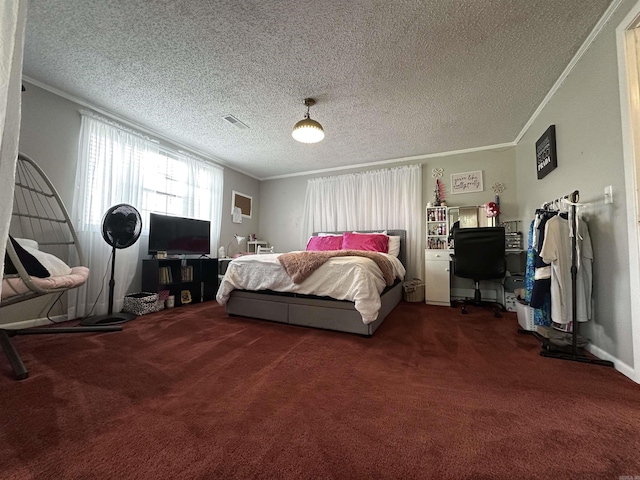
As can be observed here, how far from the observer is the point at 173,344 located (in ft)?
6.55

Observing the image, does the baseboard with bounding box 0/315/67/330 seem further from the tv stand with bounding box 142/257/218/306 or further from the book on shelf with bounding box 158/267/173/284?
the book on shelf with bounding box 158/267/173/284

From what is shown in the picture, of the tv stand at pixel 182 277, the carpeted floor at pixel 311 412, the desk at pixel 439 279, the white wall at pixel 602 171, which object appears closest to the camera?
the carpeted floor at pixel 311 412

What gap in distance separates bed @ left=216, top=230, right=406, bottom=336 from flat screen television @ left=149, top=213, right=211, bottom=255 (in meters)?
1.30

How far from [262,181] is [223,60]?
353 centimetres

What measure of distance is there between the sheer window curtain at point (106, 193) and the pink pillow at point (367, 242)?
2.86 m

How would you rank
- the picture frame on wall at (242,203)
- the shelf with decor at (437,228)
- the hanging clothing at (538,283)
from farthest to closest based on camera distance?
the picture frame on wall at (242,203), the shelf with decor at (437,228), the hanging clothing at (538,283)

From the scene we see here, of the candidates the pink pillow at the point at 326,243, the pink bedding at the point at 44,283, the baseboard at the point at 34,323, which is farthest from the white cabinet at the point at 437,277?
the baseboard at the point at 34,323

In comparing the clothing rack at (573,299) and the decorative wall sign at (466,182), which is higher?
the decorative wall sign at (466,182)

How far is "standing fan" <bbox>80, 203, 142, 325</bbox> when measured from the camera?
8.54 ft

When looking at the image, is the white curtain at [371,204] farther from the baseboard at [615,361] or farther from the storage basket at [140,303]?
the storage basket at [140,303]

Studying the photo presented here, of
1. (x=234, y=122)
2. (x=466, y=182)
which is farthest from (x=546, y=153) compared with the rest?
(x=234, y=122)

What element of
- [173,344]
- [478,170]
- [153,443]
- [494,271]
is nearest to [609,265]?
[494,271]

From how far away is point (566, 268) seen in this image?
185 cm

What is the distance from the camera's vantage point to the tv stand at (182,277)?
319 centimetres
